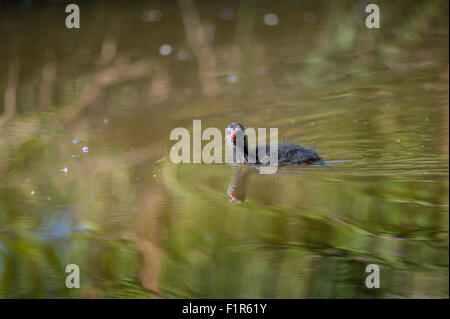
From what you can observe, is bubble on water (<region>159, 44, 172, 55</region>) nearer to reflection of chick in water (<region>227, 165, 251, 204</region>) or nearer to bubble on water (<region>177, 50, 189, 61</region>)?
bubble on water (<region>177, 50, 189, 61</region>)

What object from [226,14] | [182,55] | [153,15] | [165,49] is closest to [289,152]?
[182,55]

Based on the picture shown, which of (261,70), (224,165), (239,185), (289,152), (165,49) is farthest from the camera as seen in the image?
(165,49)

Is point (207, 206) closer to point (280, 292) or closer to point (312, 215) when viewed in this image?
point (312, 215)

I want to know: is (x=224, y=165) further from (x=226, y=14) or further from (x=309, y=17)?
(x=226, y=14)

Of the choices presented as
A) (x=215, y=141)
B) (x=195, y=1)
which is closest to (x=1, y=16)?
(x=195, y=1)

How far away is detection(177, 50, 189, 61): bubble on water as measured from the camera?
310 inches

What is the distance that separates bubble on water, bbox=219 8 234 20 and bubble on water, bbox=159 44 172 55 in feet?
4.86

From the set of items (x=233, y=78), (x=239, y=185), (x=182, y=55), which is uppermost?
(x=182, y=55)

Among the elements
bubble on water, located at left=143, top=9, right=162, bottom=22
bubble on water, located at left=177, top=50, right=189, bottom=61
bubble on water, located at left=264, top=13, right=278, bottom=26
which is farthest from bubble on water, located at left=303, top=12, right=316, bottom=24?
bubble on water, located at left=143, top=9, right=162, bottom=22

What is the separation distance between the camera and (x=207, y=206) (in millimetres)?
4309

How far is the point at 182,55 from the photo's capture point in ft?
26.2

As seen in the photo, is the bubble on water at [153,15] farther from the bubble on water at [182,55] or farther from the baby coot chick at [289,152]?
the baby coot chick at [289,152]

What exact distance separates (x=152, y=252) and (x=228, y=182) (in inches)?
41.9

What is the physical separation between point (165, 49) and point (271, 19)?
184 centimetres
